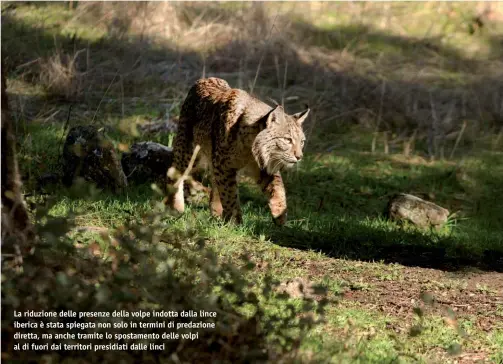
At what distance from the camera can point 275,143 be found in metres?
7.66

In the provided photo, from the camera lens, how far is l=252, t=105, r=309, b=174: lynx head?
7.61 m

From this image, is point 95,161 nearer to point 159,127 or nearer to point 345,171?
point 159,127

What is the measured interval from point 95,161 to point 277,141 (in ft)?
6.52

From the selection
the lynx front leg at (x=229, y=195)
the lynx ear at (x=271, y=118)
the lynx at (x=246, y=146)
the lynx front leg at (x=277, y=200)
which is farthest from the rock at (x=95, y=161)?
the lynx ear at (x=271, y=118)

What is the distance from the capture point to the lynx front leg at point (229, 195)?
25.2 ft

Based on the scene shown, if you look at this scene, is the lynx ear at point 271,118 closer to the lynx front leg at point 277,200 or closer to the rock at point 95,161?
the lynx front leg at point 277,200

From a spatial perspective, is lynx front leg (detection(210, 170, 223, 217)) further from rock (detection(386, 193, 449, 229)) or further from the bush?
the bush

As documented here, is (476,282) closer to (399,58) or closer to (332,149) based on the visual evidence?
(332,149)

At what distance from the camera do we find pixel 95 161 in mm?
8570

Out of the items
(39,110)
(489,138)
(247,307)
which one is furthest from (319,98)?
(247,307)

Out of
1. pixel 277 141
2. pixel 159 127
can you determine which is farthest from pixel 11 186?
pixel 159 127

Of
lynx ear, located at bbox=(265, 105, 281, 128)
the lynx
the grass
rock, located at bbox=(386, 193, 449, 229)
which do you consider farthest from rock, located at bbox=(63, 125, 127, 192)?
rock, located at bbox=(386, 193, 449, 229)

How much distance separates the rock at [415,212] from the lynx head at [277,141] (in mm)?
1647

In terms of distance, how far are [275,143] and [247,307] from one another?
108 inches
